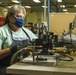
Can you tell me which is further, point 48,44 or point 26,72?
point 48,44

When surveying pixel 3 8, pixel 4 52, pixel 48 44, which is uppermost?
pixel 3 8

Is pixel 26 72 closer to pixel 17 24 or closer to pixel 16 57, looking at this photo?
pixel 16 57

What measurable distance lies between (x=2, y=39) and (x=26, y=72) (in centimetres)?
86

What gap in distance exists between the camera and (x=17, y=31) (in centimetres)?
194

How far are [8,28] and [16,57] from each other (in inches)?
21.6

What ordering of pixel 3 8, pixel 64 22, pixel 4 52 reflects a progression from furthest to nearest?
pixel 3 8 < pixel 64 22 < pixel 4 52

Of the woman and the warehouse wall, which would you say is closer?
the woman

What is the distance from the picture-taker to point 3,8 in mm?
13266

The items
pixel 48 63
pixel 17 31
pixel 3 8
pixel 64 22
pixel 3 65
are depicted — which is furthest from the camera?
pixel 3 8

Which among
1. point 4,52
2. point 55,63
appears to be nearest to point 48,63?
point 55,63

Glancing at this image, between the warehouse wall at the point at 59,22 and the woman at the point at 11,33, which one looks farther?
the warehouse wall at the point at 59,22

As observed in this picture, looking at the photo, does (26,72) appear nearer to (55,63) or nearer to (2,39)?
(55,63)

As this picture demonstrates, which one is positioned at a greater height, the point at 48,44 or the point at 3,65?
the point at 48,44

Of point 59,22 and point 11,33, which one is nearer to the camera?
point 11,33
